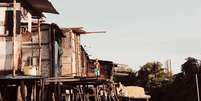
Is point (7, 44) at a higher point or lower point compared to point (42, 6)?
lower

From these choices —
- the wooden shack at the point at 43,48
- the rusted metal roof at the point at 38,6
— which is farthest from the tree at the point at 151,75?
the rusted metal roof at the point at 38,6

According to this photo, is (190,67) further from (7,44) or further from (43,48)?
(7,44)

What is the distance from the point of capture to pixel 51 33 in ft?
92.1

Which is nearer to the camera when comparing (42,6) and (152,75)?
(42,6)

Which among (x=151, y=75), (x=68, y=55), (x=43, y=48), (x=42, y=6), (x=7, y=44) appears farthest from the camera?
(x=151, y=75)

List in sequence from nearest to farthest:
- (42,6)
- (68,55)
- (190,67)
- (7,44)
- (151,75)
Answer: (7,44)
(42,6)
(68,55)
(190,67)
(151,75)

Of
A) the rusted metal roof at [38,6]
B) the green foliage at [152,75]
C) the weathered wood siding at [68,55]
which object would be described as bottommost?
the green foliage at [152,75]

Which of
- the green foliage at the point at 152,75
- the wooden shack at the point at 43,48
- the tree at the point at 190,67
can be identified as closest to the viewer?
the wooden shack at the point at 43,48

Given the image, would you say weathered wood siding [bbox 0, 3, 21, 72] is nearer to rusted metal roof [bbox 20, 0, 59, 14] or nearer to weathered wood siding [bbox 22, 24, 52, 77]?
rusted metal roof [bbox 20, 0, 59, 14]

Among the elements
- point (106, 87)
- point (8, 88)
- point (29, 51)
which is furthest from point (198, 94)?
point (8, 88)

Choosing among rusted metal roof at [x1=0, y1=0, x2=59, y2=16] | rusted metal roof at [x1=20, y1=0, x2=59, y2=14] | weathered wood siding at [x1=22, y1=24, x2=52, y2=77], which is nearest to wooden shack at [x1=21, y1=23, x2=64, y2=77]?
weathered wood siding at [x1=22, y1=24, x2=52, y2=77]

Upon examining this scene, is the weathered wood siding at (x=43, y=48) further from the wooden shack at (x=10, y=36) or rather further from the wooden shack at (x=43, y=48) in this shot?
the wooden shack at (x=10, y=36)

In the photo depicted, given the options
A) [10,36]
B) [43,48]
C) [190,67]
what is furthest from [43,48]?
[190,67]

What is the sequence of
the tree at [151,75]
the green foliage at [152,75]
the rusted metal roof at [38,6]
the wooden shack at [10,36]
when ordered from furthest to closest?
the tree at [151,75] < the green foliage at [152,75] < the rusted metal roof at [38,6] < the wooden shack at [10,36]
